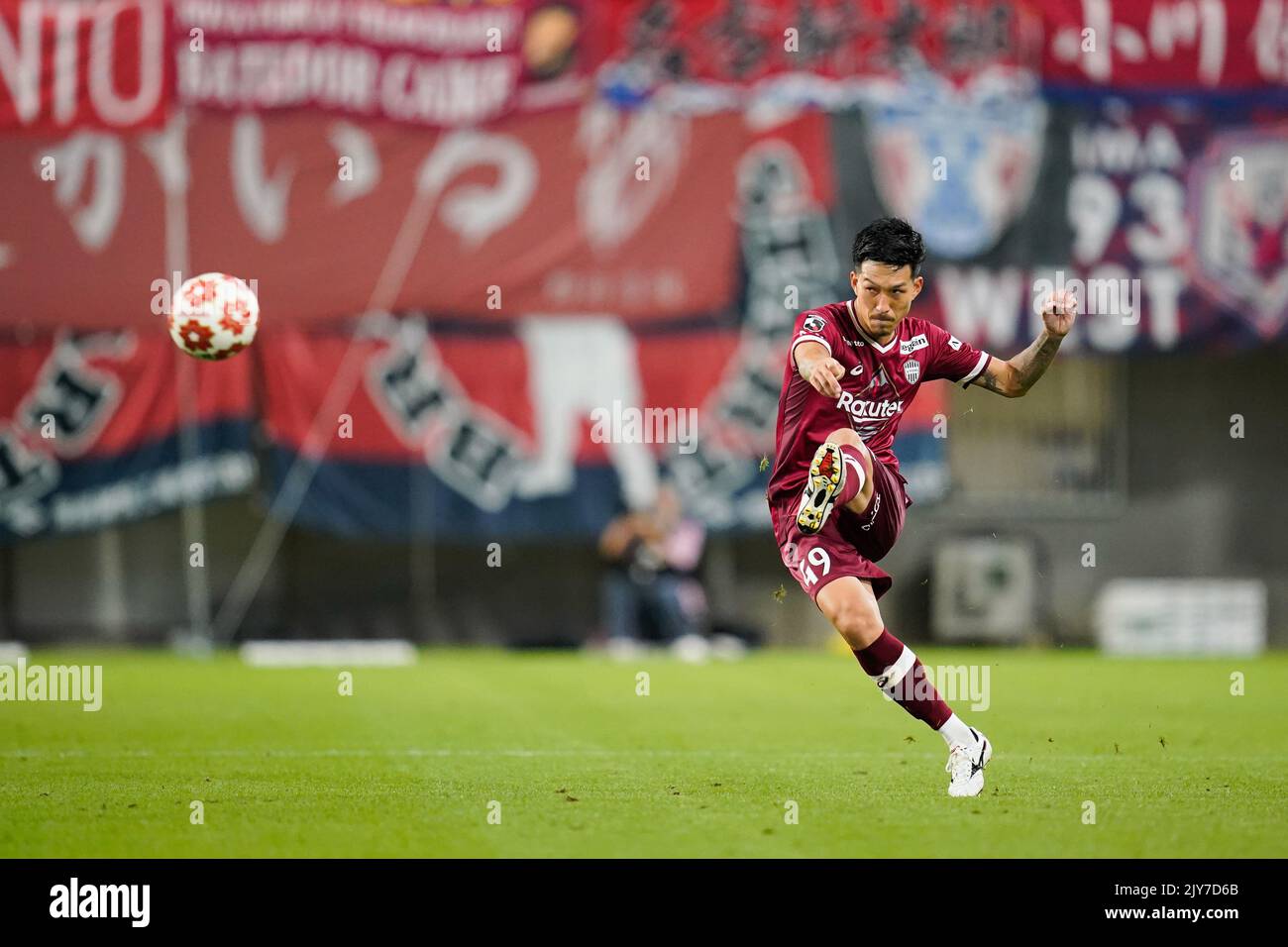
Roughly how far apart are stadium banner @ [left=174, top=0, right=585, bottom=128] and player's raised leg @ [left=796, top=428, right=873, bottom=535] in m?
12.8

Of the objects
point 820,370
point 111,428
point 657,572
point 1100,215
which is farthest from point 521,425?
point 820,370

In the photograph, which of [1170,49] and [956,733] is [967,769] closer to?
[956,733]

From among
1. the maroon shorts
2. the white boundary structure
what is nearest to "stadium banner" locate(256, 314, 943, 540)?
the white boundary structure

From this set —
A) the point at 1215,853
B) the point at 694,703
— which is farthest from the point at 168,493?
the point at 1215,853

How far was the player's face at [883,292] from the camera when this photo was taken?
322 inches

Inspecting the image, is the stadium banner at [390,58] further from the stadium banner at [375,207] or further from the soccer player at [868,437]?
the soccer player at [868,437]

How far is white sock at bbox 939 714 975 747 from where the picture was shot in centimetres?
816

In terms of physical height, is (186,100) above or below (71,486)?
above

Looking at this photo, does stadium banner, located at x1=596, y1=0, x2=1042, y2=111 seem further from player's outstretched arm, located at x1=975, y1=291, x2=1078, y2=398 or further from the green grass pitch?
player's outstretched arm, located at x1=975, y1=291, x2=1078, y2=398

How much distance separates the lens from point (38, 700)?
45.2 feet

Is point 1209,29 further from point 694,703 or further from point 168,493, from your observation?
point 168,493

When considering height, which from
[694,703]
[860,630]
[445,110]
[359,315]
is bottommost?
[694,703]

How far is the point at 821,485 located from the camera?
319 inches

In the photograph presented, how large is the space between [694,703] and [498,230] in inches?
321
